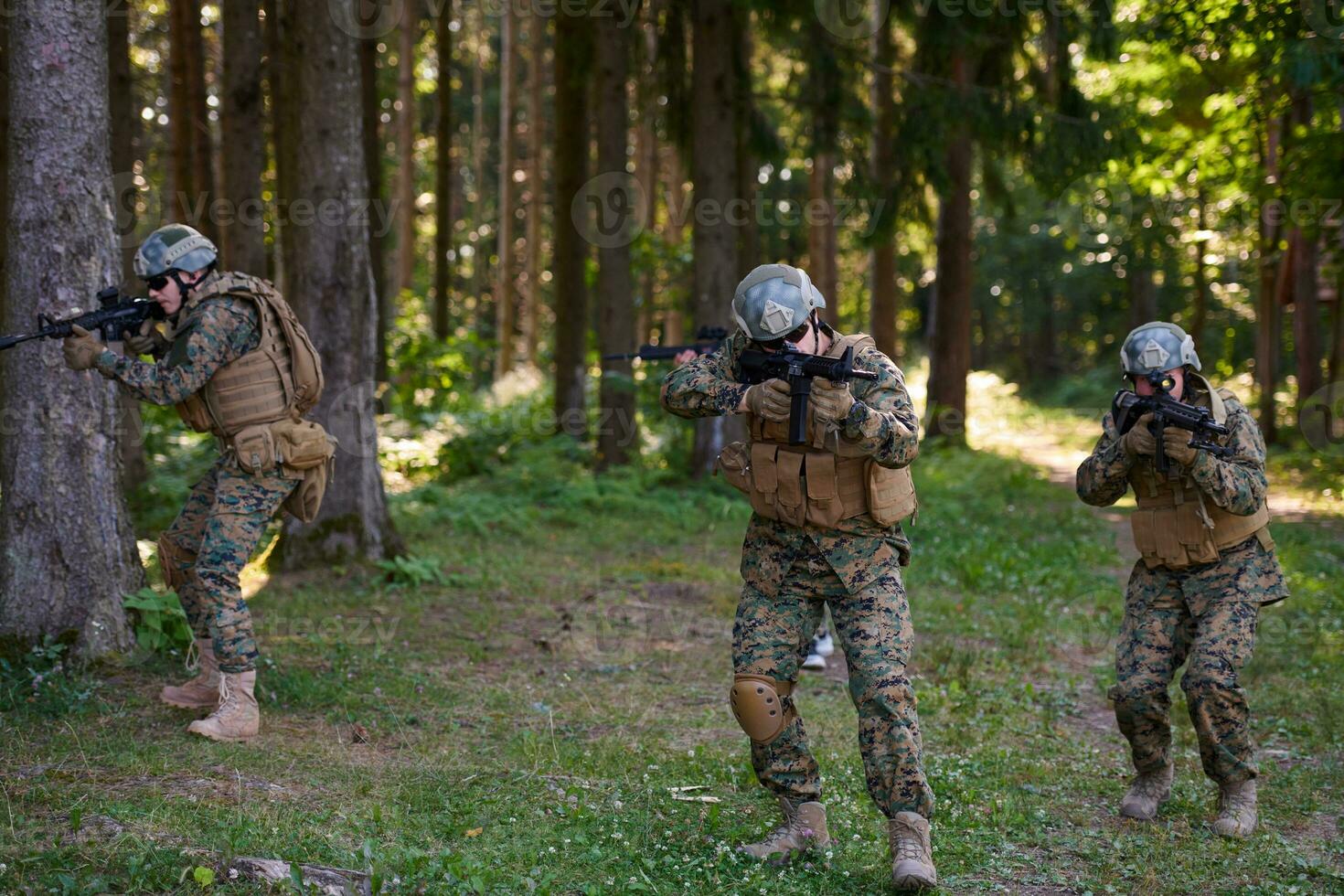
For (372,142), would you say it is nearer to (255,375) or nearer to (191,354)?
(255,375)

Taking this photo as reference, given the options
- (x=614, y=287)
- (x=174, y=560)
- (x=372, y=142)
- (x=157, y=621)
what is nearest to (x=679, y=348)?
(x=174, y=560)

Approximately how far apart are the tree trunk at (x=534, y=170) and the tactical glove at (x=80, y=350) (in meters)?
20.4

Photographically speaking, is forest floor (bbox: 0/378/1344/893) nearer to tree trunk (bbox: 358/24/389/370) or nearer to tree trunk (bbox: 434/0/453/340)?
tree trunk (bbox: 358/24/389/370)

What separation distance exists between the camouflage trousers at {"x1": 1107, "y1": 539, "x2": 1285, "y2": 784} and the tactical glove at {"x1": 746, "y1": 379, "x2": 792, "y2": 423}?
2.26 metres

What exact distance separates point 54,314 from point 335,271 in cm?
298

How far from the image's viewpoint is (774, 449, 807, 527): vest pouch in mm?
4383

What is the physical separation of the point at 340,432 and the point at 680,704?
3546 millimetres

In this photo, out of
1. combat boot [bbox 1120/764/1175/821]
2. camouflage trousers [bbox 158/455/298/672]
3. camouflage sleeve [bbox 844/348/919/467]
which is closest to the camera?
camouflage sleeve [bbox 844/348/919/467]

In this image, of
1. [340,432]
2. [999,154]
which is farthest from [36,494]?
[999,154]

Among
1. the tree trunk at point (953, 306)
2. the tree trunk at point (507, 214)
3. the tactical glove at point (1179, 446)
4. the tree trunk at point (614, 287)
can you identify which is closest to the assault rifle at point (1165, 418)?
the tactical glove at point (1179, 446)

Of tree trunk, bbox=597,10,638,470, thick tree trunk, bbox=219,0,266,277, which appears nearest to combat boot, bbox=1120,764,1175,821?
tree trunk, bbox=597,10,638,470

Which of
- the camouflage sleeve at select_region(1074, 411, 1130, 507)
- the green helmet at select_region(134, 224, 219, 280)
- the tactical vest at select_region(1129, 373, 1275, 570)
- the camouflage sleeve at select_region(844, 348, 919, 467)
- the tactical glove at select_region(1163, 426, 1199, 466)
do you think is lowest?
the tactical vest at select_region(1129, 373, 1275, 570)

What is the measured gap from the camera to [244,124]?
13008 millimetres

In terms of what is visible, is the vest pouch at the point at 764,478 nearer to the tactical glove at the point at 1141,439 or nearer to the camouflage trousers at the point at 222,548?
the tactical glove at the point at 1141,439
